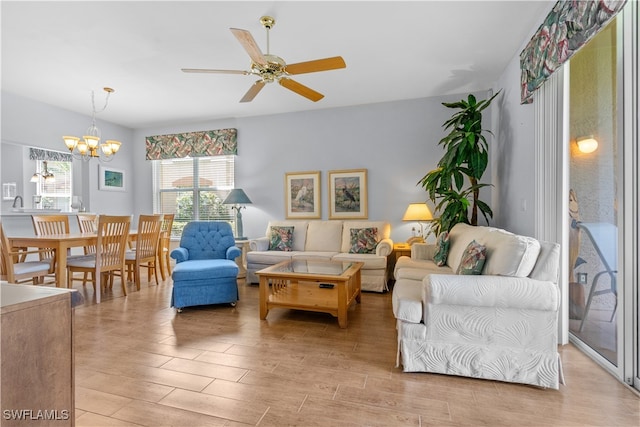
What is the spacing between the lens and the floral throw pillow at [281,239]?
15.3ft

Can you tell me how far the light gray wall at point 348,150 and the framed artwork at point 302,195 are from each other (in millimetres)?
110

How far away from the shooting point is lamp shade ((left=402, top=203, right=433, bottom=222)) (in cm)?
411

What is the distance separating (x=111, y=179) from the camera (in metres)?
5.68

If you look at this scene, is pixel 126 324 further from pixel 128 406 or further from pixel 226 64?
pixel 226 64

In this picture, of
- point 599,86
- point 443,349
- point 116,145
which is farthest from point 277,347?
point 116,145

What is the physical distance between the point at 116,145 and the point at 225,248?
6.87 ft

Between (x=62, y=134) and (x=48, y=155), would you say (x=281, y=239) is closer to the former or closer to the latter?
(x=62, y=134)

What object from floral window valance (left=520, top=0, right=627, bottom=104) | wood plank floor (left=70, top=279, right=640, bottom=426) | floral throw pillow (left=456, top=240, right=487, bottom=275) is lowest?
wood plank floor (left=70, top=279, right=640, bottom=426)

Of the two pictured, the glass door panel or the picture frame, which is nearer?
the glass door panel

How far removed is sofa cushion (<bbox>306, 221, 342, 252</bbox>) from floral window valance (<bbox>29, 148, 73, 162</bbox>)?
14.4 ft

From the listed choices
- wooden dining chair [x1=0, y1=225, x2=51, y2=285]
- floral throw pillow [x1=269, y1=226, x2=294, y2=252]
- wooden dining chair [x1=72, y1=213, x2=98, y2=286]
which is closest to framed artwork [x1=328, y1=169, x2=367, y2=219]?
floral throw pillow [x1=269, y1=226, x2=294, y2=252]

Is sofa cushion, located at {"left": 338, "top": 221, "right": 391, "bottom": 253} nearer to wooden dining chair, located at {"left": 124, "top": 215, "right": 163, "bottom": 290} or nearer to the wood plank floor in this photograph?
the wood plank floor

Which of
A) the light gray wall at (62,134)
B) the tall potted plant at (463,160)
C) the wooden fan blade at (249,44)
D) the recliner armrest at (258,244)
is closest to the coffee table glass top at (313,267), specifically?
the recliner armrest at (258,244)

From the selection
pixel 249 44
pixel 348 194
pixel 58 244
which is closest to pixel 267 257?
pixel 348 194
